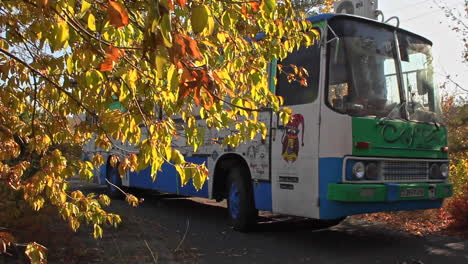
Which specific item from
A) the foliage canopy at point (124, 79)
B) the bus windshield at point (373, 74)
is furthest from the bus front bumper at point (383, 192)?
the foliage canopy at point (124, 79)

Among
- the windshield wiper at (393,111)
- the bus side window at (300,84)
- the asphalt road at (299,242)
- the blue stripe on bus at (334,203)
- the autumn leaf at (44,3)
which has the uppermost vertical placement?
the bus side window at (300,84)

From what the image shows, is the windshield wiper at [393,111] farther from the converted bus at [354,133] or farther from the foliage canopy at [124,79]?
the foliage canopy at [124,79]

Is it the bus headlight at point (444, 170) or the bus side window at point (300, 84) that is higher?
the bus side window at point (300, 84)

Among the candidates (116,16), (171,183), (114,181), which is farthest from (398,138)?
(114,181)

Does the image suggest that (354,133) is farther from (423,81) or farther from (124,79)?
(124,79)

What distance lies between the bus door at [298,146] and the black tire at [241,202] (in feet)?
1.93

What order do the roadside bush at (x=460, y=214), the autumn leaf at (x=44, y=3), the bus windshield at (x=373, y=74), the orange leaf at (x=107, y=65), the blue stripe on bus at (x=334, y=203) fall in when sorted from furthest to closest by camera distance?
the roadside bush at (x=460, y=214)
the bus windshield at (x=373, y=74)
the blue stripe on bus at (x=334, y=203)
the orange leaf at (x=107, y=65)
the autumn leaf at (x=44, y=3)

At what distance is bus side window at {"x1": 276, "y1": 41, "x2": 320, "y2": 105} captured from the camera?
6.02 metres

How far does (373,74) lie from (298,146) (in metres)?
1.34

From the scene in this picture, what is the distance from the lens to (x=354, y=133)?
5648 millimetres

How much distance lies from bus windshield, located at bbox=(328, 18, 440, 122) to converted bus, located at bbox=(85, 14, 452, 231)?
13mm

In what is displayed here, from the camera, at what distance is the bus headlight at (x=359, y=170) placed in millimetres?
5670

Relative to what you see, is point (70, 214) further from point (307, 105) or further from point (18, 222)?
point (307, 105)

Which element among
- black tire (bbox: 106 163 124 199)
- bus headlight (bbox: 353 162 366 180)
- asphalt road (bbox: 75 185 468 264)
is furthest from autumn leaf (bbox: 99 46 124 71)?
black tire (bbox: 106 163 124 199)
